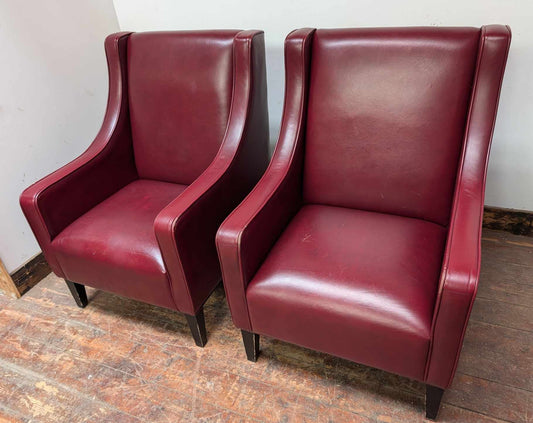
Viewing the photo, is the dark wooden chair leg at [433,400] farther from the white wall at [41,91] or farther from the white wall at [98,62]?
the white wall at [41,91]

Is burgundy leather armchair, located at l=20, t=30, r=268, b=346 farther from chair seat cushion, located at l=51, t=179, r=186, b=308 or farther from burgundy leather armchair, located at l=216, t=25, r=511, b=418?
burgundy leather armchair, located at l=216, t=25, r=511, b=418

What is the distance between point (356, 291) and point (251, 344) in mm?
466

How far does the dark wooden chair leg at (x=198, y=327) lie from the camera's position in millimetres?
1337

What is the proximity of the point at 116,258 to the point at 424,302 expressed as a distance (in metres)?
0.97

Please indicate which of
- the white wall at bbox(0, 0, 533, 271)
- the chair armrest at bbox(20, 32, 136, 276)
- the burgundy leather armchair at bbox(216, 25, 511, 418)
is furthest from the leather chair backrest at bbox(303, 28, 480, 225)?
the chair armrest at bbox(20, 32, 136, 276)

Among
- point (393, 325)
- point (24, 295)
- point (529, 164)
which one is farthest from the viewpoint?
point (24, 295)

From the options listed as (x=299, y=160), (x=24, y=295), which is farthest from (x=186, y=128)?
(x=24, y=295)

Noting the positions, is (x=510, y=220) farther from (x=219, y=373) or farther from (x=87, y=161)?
(x=87, y=161)

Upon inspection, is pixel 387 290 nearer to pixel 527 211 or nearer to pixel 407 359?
pixel 407 359

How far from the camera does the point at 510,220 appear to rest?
175 centimetres

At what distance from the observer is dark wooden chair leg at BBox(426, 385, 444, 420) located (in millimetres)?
1046

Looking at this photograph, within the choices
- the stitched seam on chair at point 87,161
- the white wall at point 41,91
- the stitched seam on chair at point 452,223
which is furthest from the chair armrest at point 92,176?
the stitched seam on chair at point 452,223

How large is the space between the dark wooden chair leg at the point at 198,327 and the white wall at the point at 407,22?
39.5 inches

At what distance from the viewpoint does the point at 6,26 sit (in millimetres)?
1497
